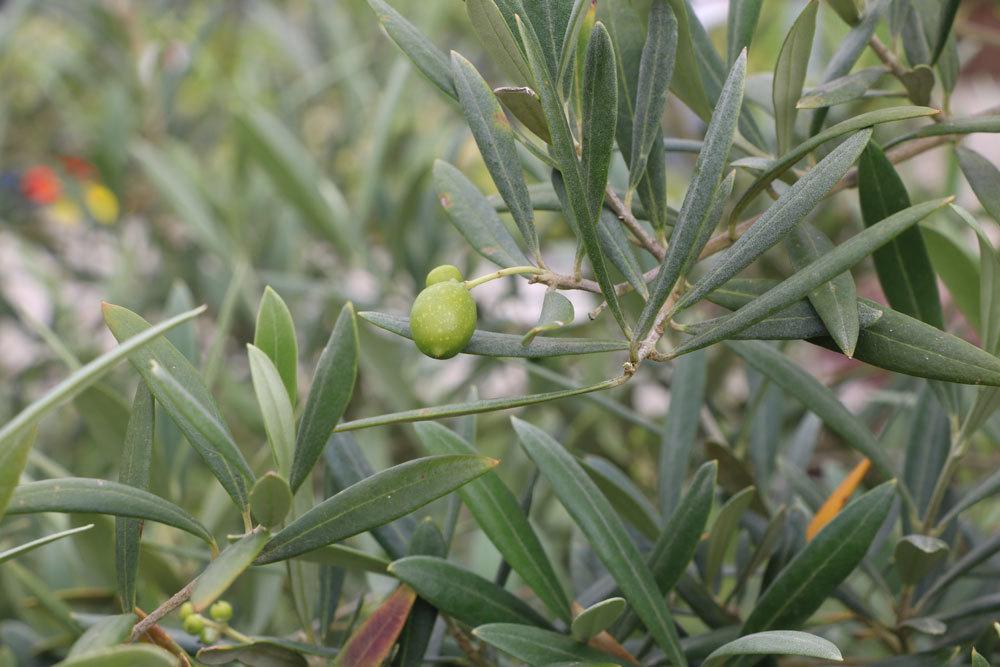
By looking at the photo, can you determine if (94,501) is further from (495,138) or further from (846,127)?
(846,127)

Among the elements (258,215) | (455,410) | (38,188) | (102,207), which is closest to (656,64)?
(455,410)

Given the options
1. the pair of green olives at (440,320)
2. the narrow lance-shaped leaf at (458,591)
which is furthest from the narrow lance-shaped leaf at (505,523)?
the pair of green olives at (440,320)

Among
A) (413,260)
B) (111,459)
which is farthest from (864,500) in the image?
(413,260)

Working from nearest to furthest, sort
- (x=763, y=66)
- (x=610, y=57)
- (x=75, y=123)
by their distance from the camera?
(x=610, y=57) → (x=75, y=123) → (x=763, y=66)

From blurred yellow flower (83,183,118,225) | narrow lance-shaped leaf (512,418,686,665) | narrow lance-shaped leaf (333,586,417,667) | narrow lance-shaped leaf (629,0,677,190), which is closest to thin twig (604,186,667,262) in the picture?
narrow lance-shaped leaf (629,0,677,190)

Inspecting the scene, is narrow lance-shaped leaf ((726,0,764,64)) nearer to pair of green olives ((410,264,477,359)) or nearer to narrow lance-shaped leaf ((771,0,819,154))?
narrow lance-shaped leaf ((771,0,819,154))

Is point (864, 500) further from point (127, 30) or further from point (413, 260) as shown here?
point (127, 30)
